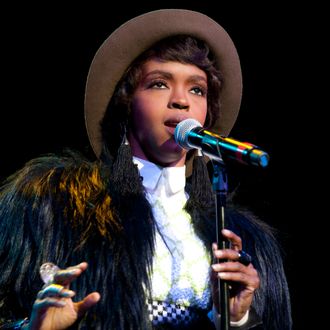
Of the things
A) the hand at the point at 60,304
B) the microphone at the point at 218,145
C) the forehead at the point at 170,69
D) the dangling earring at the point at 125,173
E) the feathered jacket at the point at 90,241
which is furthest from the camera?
the forehead at the point at 170,69

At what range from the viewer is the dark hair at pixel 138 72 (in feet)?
7.32

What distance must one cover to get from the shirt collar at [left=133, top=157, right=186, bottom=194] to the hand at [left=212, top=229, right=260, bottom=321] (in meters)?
0.53

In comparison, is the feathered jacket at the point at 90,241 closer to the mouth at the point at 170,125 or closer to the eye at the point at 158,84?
the mouth at the point at 170,125

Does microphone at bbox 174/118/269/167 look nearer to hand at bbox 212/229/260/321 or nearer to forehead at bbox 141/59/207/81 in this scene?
hand at bbox 212/229/260/321

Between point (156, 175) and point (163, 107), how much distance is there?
0.86 feet

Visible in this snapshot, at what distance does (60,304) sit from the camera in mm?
1479

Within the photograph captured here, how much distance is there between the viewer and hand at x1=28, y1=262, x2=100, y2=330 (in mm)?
1445

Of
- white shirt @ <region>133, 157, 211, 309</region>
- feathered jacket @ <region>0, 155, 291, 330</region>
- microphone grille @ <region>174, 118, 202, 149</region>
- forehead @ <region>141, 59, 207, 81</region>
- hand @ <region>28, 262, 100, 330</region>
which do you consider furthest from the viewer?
forehead @ <region>141, 59, 207, 81</region>

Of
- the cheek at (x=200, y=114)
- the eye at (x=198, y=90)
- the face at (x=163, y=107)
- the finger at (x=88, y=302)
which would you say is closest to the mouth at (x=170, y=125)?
the face at (x=163, y=107)

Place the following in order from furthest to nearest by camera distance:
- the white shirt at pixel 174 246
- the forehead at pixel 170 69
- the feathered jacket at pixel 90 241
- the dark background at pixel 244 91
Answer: the dark background at pixel 244 91
the forehead at pixel 170 69
the white shirt at pixel 174 246
the feathered jacket at pixel 90 241

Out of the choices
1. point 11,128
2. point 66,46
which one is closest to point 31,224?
point 11,128

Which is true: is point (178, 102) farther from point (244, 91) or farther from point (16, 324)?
point (16, 324)

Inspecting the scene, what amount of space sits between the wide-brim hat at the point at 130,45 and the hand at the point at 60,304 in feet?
3.09

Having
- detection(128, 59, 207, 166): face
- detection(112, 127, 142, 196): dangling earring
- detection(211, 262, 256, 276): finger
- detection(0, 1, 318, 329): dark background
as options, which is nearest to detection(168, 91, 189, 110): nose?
detection(128, 59, 207, 166): face
